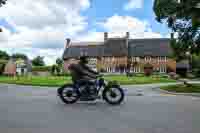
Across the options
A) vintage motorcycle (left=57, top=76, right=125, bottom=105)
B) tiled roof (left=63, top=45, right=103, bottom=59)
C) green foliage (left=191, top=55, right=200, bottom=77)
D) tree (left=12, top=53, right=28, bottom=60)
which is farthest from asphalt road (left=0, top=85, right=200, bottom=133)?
tree (left=12, top=53, right=28, bottom=60)

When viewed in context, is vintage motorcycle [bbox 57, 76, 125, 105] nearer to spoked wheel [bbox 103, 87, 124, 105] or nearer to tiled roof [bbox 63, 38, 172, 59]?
spoked wheel [bbox 103, 87, 124, 105]

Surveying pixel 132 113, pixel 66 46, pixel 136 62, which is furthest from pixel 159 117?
pixel 66 46

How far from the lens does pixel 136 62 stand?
7425 cm

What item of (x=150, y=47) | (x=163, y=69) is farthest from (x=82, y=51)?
(x=163, y=69)

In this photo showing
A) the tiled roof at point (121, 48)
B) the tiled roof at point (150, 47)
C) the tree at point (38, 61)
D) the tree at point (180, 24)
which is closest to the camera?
the tree at point (180, 24)

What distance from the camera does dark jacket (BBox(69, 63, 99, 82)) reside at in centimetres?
1105

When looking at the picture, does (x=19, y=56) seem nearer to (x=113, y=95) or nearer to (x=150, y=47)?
(x=150, y=47)

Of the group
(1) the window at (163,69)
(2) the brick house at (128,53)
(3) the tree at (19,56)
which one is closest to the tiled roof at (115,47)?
(2) the brick house at (128,53)

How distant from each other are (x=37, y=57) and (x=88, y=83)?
11008cm

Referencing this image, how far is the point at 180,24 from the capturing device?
22344 mm

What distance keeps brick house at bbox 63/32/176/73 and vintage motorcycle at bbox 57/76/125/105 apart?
60.7 meters

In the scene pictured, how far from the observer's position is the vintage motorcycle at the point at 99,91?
11055mm

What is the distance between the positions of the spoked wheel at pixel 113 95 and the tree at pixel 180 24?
11.3 meters

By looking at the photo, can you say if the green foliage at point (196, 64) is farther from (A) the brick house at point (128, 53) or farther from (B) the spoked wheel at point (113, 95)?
(B) the spoked wheel at point (113, 95)
